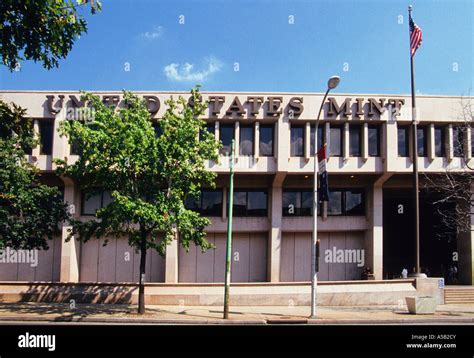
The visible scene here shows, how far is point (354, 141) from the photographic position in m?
26.8

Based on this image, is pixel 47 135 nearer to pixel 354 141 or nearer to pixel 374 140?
pixel 354 141

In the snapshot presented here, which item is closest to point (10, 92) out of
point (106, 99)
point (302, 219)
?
point (106, 99)

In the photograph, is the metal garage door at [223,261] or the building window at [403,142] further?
the metal garage door at [223,261]

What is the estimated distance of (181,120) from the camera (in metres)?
17.1

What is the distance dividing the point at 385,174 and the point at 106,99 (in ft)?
62.5

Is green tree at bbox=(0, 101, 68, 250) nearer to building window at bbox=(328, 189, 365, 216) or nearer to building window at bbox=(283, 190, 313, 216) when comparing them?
building window at bbox=(283, 190, 313, 216)

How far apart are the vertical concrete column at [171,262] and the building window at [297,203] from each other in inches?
314

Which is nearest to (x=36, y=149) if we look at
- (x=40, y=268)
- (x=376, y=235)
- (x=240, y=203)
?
(x=40, y=268)

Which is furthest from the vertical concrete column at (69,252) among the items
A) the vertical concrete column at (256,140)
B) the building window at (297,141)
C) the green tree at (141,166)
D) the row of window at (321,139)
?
the building window at (297,141)

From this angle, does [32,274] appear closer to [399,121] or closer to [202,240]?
[202,240]

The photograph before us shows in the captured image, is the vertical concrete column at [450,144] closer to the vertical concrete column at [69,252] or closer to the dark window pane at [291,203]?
the dark window pane at [291,203]

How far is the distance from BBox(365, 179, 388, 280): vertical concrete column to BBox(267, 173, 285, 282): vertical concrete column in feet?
20.4

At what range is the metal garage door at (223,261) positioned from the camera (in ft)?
88.3

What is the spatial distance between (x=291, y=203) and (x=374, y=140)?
715 cm
